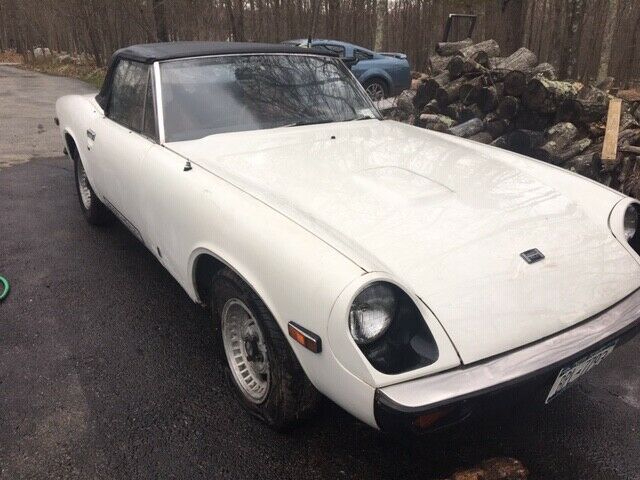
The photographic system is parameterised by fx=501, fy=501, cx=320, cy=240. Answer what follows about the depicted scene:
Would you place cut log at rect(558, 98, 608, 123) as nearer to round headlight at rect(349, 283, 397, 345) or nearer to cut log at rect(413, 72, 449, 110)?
cut log at rect(413, 72, 449, 110)

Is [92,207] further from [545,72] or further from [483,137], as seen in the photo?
[545,72]

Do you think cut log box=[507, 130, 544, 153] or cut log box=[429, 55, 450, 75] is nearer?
cut log box=[507, 130, 544, 153]

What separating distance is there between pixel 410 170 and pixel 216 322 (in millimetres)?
1175

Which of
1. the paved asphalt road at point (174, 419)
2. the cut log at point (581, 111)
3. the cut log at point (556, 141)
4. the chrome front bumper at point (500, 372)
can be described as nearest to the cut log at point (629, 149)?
the cut log at point (556, 141)

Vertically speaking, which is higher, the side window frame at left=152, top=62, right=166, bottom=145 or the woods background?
the woods background

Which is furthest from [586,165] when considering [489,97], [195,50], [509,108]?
[195,50]

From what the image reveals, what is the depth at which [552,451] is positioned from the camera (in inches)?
81.6

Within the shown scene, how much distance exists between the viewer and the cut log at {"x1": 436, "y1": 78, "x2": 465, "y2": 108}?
594 centimetres

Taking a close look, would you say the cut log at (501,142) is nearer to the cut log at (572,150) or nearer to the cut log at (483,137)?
the cut log at (483,137)

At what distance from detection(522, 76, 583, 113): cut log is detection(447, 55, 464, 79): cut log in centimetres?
103

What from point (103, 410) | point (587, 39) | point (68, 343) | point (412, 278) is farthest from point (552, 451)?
point (587, 39)

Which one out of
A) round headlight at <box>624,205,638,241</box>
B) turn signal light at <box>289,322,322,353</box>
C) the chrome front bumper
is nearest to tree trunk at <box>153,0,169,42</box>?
round headlight at <box>624,205,638,241</box>

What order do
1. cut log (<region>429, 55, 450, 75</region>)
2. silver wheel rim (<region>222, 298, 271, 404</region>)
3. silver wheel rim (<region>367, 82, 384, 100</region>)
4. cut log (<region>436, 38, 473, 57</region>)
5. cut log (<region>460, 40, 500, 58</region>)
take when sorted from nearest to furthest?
1. silver wheel rim (<region>222, 298, 271, 404</region>)
2. cut log (<region>460, 40, 500, 58</region>)
3. cut log (<region>429, 55, 450, 75</region>)
4. cut log (<region>436, 38, 473, 57</region>)
5. silver wheel rim (<region>367, 82, 384, 100</region>)

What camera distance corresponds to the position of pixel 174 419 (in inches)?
86.8
